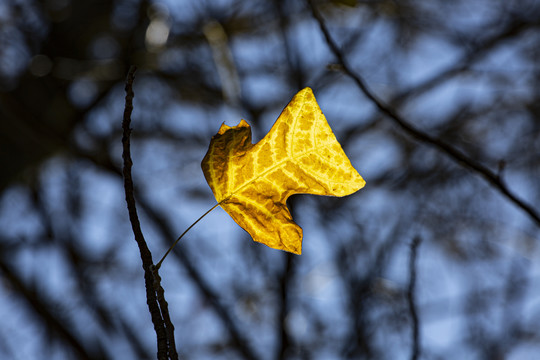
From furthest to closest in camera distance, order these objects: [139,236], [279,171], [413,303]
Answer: [413,303] < [279,171] < [139,236]

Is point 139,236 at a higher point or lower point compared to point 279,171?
lower

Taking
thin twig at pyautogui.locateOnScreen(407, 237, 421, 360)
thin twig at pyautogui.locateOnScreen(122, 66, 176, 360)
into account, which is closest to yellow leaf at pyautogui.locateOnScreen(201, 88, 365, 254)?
thin twig at pyautogui.locateOnScreen(122, 66, 176, 360)

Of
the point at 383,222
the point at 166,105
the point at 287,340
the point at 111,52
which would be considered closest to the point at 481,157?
the point at 383,222

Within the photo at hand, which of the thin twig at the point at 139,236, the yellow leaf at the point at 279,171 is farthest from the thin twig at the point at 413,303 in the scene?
the thin twig at the point at 139,236

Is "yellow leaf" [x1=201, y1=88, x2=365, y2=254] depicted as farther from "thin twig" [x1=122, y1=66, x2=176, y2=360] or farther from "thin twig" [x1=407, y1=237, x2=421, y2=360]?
"thin twig" [x1=407, y1=237, x2=421, y2=360]

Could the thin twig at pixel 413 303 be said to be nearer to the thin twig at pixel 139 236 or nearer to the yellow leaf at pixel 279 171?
the yellow leaf at pixel 279 171

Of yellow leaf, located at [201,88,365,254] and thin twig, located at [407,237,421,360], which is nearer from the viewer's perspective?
yellow leaf, located at [201,88,365,254]

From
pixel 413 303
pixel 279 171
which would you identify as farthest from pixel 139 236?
pixel 413 303

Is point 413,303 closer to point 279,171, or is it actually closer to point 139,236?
point 279,171

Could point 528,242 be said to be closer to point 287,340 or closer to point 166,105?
point 287,340
